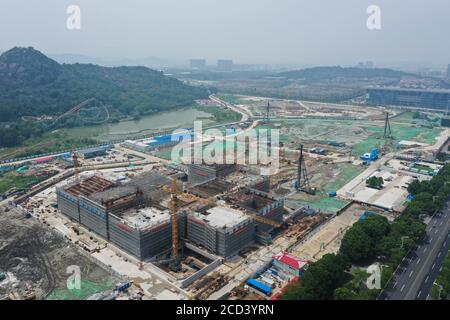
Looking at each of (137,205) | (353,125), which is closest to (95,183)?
(137,205)

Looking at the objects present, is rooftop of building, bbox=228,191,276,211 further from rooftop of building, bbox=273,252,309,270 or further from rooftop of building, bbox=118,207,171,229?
rooftop of building, bbox=118,207,171,229

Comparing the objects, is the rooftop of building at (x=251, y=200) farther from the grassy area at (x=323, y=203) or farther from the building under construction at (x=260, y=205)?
the grassy area at (x=323, y=203)

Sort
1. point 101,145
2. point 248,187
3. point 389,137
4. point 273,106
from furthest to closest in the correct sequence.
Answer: point 273,106 → point 389,137 → point 101,145 → point 248,187

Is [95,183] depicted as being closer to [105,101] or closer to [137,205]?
[137,205]

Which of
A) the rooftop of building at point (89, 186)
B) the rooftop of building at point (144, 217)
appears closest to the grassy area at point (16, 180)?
the rooftop of building at point (89, 186)

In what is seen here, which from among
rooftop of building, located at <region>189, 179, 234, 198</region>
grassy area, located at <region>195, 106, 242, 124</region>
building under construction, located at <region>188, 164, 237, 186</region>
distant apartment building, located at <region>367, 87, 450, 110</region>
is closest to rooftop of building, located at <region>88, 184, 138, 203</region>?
rooftop of building, located at <region>189, 179, 234, 198</region>
